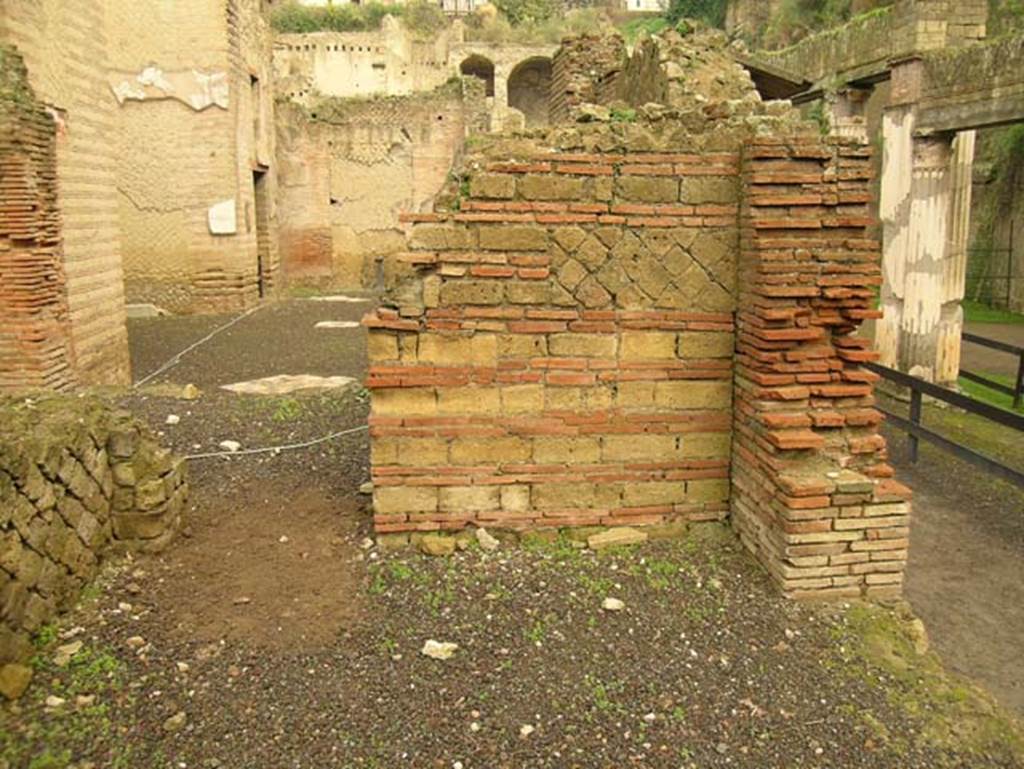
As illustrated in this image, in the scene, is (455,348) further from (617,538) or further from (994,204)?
(994,204)

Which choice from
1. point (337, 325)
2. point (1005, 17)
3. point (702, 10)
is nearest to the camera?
point (1005, 17)

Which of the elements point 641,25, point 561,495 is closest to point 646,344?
point 561,495

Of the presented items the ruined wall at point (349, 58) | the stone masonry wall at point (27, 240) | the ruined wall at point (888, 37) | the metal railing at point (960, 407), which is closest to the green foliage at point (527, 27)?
the ruined wall at point (349, 58)

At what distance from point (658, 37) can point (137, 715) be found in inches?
210

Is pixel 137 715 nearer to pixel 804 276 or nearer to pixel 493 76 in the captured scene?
pixel 804 276

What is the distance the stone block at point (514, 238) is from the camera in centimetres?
463

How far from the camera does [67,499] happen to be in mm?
4168

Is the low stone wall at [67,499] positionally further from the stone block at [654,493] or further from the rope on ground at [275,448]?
the stone block at [654,493]

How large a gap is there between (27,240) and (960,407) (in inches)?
328

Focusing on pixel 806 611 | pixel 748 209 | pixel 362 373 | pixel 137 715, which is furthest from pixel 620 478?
pixel 362 373

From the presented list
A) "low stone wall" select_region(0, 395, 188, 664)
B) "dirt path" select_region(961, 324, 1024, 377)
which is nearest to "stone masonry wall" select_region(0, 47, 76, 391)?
"low stone wall" select_region(0, 395, 188, 664)

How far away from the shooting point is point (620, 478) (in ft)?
15.9

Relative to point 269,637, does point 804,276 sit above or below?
above

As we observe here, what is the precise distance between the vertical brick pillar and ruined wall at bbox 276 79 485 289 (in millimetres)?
16256
